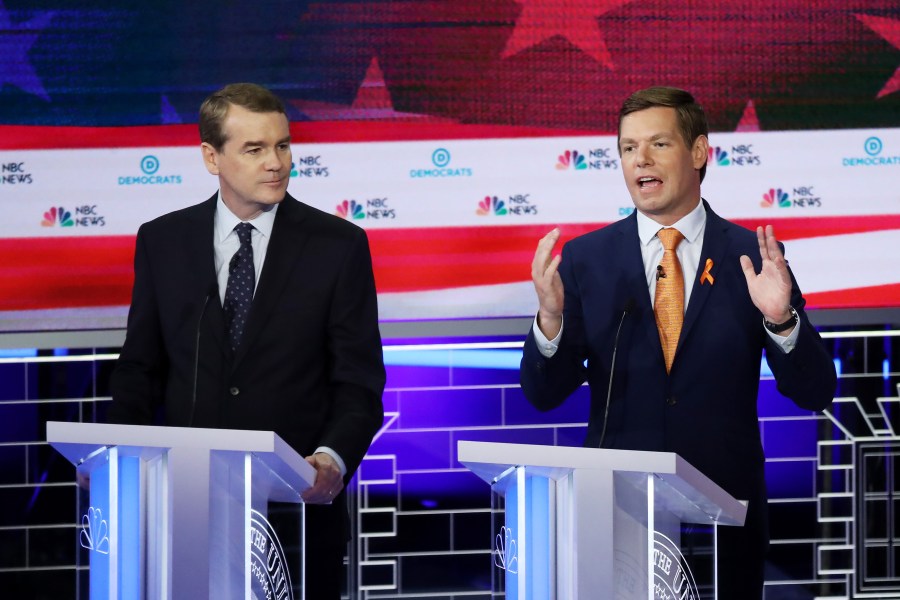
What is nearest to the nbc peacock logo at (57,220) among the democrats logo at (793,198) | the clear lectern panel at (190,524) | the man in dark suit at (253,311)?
the man in dark suit at (253,311)

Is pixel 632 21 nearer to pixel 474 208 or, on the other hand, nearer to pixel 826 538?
pixel 474 208

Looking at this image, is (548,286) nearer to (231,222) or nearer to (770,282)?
(770,282)

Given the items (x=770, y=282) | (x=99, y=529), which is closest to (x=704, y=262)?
(x=770, y=282)

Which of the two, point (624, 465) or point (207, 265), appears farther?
point (207, 265)

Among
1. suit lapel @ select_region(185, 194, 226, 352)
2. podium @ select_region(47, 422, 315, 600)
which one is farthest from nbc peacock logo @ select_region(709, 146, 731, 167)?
podium @ select_region(47, 422, 315, 600)

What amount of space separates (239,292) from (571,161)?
1.61 metres

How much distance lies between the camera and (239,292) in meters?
3.16

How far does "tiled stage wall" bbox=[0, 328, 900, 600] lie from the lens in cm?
452

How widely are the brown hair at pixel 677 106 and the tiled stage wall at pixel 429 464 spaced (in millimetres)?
1452

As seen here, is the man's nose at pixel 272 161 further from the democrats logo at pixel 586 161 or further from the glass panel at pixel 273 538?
the democrats logo at pixel 586 161

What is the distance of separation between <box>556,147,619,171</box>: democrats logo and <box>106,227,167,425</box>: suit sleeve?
5.47 ft

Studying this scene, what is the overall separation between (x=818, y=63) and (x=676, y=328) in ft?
5.62

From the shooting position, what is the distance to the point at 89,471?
2.42 meters

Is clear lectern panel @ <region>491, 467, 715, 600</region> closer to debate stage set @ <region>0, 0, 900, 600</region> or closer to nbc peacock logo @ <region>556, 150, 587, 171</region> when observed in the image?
debate stage set @ <region>0, 0, 900, 600</region>
